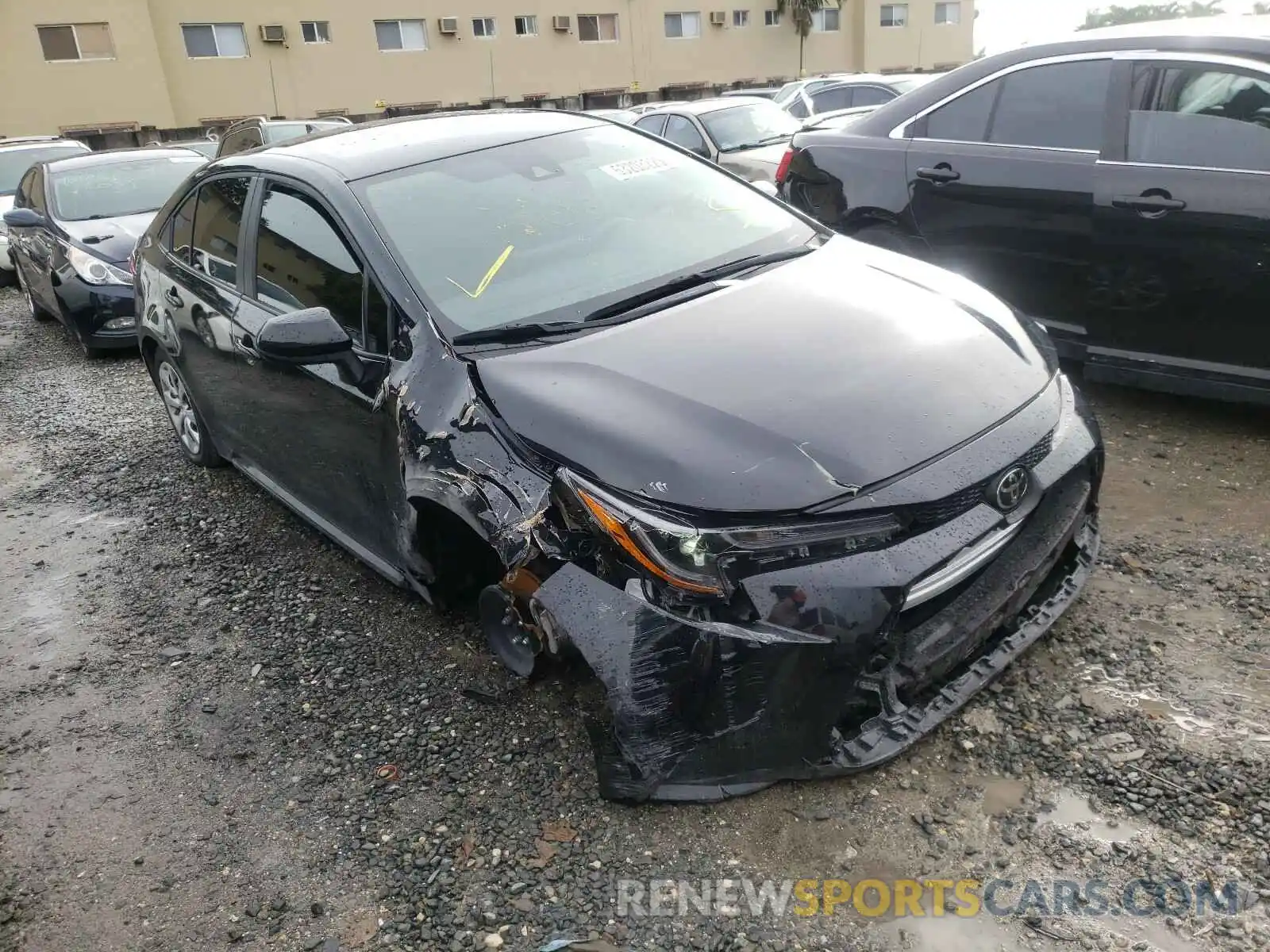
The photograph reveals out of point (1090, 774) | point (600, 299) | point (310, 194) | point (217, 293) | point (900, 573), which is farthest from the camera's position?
point (217, 293)

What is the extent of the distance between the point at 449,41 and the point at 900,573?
29.8 meters

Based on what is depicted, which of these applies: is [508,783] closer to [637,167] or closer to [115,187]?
[637,167]

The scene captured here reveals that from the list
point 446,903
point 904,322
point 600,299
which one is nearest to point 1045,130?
point 904,322

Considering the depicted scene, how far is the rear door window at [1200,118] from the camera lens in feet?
11.8

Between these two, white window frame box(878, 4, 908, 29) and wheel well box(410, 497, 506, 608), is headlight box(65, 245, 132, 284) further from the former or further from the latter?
white window frame box(878, 4, 908, 29)

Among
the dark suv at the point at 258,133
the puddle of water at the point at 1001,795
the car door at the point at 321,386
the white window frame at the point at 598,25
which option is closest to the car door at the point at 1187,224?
the puddle of water at the point at 1001,795

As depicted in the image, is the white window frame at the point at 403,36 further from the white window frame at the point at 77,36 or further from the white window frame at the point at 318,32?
the white window frame at the point at 77,36

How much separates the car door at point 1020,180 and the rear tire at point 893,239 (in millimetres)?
88

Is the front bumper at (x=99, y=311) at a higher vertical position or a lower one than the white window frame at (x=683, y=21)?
lower

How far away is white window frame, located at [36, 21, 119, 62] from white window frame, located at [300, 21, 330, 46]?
4785mm

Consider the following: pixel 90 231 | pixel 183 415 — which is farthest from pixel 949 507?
pixel 90 231

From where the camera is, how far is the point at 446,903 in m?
2.26

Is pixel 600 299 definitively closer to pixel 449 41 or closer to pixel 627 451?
pixel 627 451

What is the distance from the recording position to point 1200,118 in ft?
12.4
